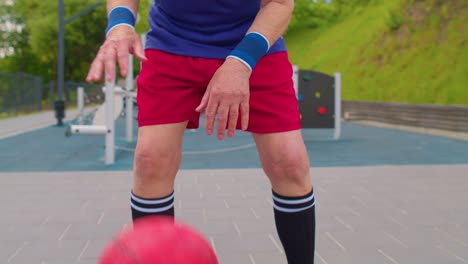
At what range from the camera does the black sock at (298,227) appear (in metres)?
2.07

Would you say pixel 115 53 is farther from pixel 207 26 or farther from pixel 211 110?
pixel 207 26

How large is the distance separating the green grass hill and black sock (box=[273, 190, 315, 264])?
44.2ft

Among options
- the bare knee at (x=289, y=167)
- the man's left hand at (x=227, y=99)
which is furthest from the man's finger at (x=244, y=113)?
the bare knee at (x=289, y=167)

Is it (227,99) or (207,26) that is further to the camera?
(207,26)

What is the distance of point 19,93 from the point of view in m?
24.0

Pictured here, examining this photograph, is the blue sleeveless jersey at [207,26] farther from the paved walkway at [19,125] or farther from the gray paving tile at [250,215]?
the paved walkway at [19,125]

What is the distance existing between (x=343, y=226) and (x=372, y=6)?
24697 millimetres

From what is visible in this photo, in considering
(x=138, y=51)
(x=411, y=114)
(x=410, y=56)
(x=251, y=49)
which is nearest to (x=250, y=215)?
(x=251, y=49)

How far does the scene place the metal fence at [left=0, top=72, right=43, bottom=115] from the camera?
2166 centimetres

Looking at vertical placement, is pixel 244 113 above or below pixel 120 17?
below

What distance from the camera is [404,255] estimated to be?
3156mm

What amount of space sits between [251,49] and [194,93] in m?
0.32

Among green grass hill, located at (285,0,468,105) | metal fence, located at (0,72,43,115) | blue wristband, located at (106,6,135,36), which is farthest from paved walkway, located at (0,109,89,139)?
blue wristband, located at (106,6,135,36)

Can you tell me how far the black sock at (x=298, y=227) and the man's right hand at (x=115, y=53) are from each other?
31.3 inches
